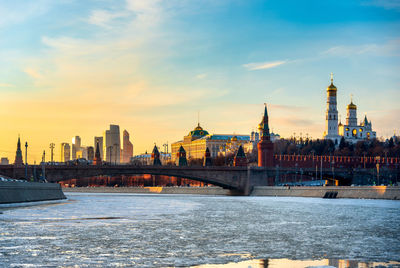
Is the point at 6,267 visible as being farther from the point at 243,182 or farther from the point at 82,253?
the point at 243,182

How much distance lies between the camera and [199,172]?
384 feet

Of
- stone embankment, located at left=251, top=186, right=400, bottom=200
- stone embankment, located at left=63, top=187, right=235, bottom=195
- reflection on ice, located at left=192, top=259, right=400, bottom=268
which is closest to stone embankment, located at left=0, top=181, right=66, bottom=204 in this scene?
reflection on ice, located at left=192, top=259, right=400, bottom=268

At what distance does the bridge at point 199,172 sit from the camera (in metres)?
107

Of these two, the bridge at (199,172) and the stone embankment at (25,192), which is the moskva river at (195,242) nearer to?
the stone embankment at (25,192)

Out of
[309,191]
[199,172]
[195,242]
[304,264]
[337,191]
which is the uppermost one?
[199,172]

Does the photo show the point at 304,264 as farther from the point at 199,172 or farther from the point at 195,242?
the point at 199,172

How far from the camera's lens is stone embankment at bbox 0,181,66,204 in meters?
55.7

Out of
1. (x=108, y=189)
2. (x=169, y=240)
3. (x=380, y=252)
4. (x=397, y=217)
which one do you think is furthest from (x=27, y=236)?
(x=108, y=189)

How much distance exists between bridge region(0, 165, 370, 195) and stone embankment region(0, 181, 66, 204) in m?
27.6

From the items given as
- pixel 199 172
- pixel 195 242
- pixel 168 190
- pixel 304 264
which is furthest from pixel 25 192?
pixel 168 190

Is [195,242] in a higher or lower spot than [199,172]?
lower

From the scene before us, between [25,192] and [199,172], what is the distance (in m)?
56.4

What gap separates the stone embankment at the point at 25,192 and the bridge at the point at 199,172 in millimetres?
27574

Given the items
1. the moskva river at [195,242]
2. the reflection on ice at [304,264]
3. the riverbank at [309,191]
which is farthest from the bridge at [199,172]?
the reflection on ice at [304,264]
